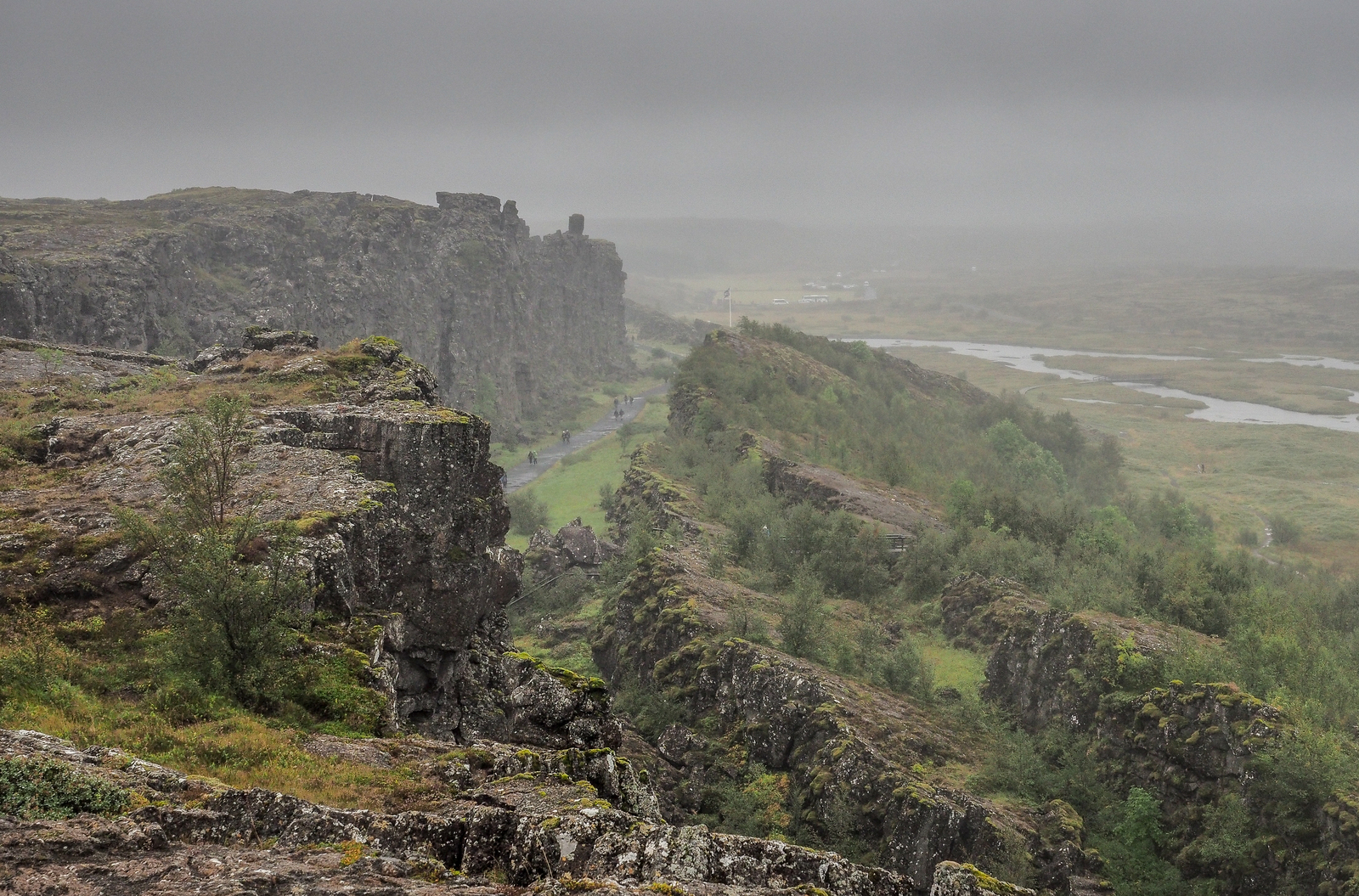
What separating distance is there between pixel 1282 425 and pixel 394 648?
165 meters

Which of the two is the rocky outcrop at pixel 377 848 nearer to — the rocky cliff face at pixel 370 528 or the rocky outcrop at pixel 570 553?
the rocky cliff face at pixel 370 528

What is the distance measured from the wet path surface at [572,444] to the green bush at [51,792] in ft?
270

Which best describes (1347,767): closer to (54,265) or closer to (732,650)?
(732,650)

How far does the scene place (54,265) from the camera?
79438mm

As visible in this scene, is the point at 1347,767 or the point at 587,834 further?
the point at 1347,767

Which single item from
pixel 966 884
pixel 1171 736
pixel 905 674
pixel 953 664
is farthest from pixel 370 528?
pixel 953 664

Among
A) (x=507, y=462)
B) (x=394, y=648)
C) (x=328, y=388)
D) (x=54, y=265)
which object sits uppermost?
(x=54, y=265)

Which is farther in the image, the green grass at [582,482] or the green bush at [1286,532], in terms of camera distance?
the green bush at [1286,532]

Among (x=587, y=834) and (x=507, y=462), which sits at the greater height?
(x=587, y=834)

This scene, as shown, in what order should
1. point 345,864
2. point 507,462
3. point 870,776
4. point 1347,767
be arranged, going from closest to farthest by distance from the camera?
point 345,864, point 1347,767, point 870,776, point 507,462

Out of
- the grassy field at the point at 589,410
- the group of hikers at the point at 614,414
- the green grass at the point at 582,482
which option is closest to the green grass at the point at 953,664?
the green grass at the point at 582,482

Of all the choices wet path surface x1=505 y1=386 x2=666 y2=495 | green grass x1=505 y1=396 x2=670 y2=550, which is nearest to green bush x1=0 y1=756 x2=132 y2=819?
green grass x1=505 y1=396 x2=670 y2=550

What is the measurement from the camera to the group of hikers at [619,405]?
144m

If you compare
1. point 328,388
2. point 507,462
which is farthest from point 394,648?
point 507,462
